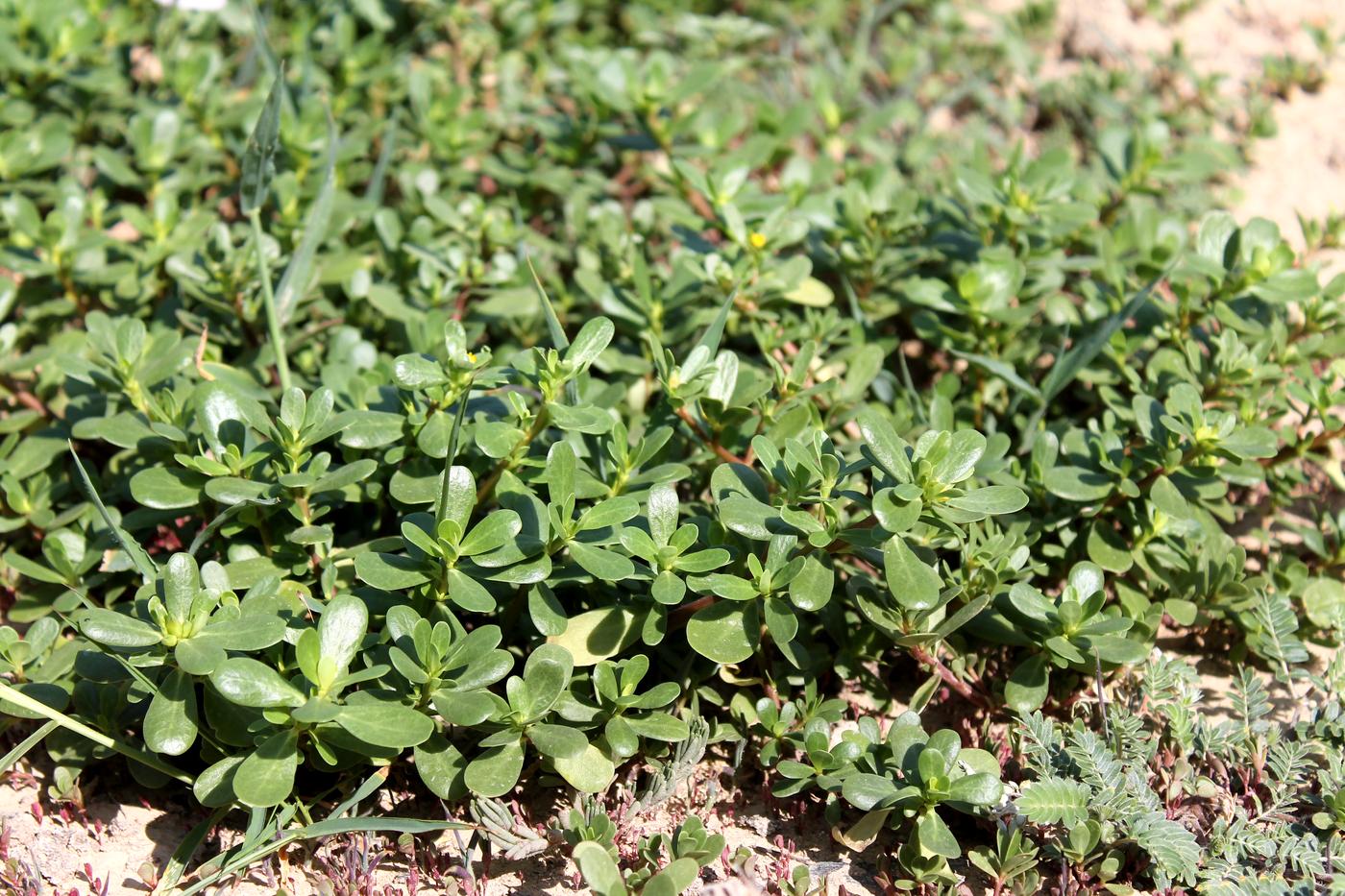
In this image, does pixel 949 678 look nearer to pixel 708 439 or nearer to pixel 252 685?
pixel 708 439

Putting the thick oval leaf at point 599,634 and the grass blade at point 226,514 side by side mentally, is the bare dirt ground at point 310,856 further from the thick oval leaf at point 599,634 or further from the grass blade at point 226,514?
the grass blade at point 226,514

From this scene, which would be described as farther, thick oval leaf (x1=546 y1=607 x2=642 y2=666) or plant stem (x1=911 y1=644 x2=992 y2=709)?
plant stem (x1=911 y1=644 x2=992 y2=709)

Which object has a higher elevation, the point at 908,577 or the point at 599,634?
the point at 908,577

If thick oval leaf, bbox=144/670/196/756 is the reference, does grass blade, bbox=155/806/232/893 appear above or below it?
below

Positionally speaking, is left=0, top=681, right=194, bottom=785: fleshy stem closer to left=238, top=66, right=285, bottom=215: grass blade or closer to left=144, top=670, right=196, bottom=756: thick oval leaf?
left=144, top=670, right=196, bottom=756: thick oval leaf

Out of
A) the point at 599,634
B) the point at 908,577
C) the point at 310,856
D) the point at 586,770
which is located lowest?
the point at 310,856

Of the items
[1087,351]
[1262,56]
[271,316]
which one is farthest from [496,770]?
[1262,56]

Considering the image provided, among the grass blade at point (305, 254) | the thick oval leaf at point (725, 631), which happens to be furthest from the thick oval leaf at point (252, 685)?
the grass blade at point (305, 254)

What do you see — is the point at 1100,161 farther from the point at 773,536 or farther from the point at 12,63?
the point at 12,63

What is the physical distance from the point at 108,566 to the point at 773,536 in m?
1.52

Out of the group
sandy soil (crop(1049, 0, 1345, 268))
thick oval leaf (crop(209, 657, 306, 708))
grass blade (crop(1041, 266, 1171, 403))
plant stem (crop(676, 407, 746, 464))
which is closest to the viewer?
thick oval leaf (crop(209, 657, 306, 708))

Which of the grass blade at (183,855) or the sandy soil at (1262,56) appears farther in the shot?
the sandy soil at (1262,56)

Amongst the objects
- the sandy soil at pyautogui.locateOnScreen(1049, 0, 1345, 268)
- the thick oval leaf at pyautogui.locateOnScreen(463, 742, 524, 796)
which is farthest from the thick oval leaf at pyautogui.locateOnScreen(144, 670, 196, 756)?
the sandy soil at pyautogui.locateOnScreen(1049, 0, 1345, 268)

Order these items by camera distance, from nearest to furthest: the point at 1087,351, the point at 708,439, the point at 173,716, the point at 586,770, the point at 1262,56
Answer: the point at 173,716
the point at 586,770
the point at 708,439
the point at 1087,351
the point at 1262,56
